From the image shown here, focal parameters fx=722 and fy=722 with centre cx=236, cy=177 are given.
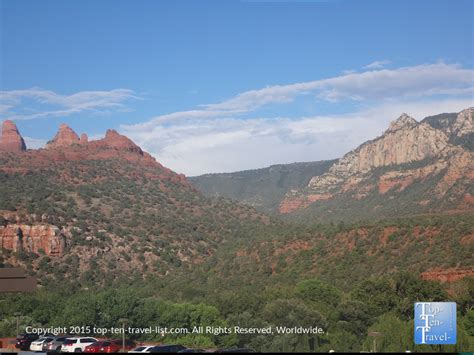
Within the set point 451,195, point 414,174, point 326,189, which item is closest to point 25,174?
point 451,195

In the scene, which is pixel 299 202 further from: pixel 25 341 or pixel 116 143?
pixel 25 341

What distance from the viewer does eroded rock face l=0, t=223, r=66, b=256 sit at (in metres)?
73.4

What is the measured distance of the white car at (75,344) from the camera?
3656 centimetres

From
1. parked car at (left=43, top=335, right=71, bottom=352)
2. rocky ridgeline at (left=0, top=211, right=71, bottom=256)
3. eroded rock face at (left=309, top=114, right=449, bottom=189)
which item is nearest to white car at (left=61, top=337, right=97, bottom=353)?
parked car at (left=43, top=335, right=71, bottom=352)

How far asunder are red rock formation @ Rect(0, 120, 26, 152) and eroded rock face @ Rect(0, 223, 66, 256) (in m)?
50.4

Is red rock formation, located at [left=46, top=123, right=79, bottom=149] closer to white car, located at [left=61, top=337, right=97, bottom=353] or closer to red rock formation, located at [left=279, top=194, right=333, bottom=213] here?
red rock formation, located at [left=279, top=194, right=333, bottom=213]

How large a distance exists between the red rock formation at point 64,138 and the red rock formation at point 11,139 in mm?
5241

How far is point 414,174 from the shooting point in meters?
135

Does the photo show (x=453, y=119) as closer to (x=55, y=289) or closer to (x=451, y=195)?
(x=451, y=195)

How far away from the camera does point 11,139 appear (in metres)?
129

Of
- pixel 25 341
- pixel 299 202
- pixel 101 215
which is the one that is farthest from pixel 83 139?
pixel 25 341

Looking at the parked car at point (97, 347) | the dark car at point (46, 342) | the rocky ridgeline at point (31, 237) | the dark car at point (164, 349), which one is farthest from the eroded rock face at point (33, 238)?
the dark car at point (164, 349)

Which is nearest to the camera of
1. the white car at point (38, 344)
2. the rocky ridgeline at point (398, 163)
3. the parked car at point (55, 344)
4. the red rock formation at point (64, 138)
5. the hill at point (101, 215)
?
the parked car at point (55, 344)

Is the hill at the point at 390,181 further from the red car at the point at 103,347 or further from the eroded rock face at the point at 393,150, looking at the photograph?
the red car at the point at 103,347
